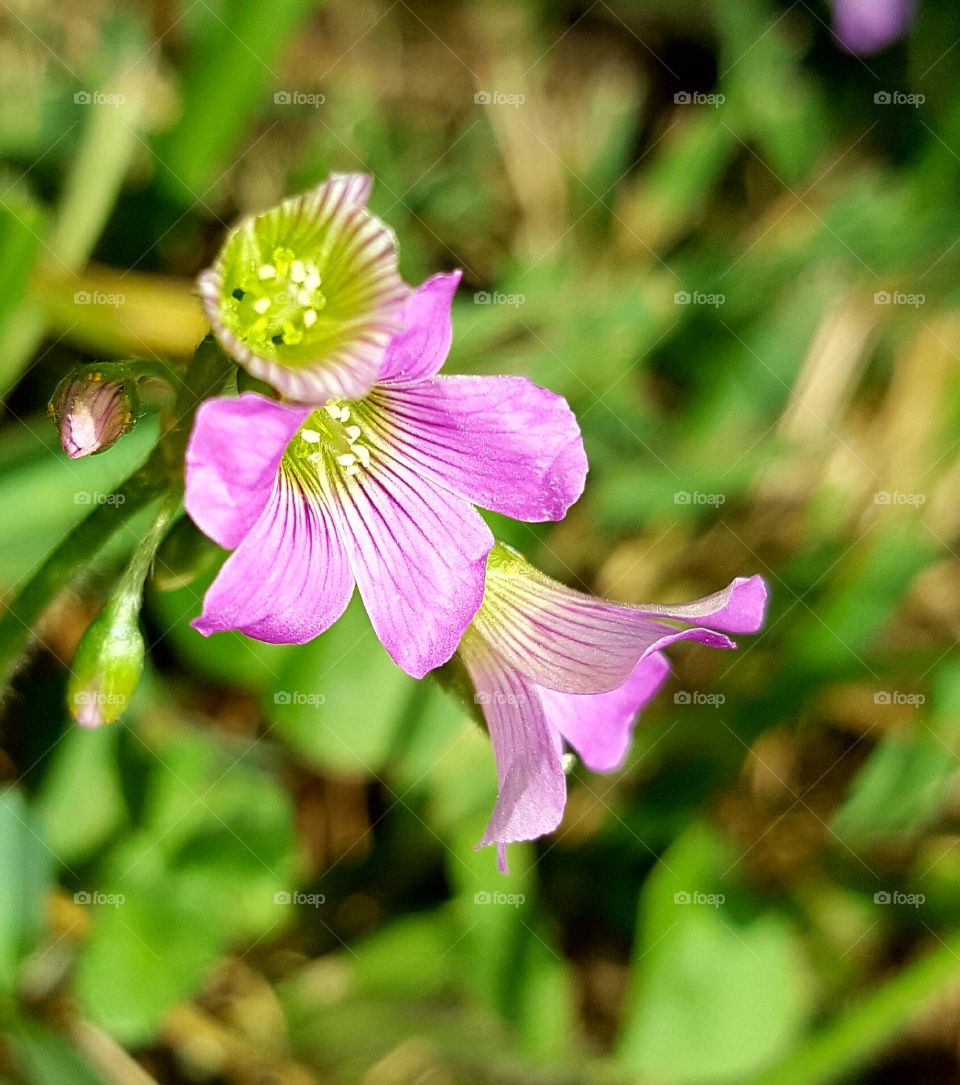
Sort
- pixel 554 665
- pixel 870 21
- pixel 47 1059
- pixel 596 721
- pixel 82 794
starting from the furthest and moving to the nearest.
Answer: pixel 870 21 → pixel 82 794 → pixel 47 1059 → pixel 596 721 → pixel 554 665

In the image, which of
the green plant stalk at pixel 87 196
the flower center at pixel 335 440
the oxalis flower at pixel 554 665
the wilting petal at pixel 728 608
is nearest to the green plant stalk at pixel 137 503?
the flower center at pixel 335 440

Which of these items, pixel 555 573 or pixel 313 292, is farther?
pixel 555 573

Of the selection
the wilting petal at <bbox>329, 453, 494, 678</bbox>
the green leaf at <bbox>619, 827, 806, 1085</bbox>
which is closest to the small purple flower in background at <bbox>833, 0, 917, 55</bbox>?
the green leaf at <bbox>619, 827, 806, 1085</bbox>

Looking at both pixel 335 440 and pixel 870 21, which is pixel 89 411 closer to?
pixel 335 440

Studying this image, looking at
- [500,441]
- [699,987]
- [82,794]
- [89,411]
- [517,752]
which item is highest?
[89,411]

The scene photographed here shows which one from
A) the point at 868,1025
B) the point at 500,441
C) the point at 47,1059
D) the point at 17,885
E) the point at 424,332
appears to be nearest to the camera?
the point at 424,332

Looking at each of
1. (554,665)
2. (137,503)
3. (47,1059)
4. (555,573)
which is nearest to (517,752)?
(554,665)

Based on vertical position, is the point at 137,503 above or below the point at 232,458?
below
